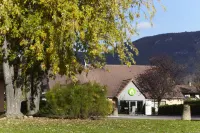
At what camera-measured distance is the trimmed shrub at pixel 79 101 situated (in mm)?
23641

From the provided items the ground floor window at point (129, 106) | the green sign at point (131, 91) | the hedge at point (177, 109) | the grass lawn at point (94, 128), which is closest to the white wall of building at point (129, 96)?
the green sign at point (131, 91)

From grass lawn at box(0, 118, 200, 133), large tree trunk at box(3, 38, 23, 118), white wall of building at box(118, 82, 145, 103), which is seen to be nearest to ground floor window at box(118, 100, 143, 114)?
white wall of building at box(118, 82, 145, 103)

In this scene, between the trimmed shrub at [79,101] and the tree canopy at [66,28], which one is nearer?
the tree canopy at [66,28]

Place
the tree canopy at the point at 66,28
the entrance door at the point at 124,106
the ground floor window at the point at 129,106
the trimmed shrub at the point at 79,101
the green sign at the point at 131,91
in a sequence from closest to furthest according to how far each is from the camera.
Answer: the tree canopy at the point at 66,28 < the trimmed shrub at the point at 79,101 < the green sign at the point at 131,91 < the ground floor window at the point at 129,106 < the entrance door at the point at 124,106

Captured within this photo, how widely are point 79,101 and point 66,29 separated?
6.36 meters

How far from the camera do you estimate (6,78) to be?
23109 millimetres

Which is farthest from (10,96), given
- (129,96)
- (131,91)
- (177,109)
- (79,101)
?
(129,96)

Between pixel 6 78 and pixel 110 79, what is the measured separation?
47277 millimetres

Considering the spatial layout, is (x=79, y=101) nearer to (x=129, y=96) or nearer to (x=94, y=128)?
(x=94, y=128)

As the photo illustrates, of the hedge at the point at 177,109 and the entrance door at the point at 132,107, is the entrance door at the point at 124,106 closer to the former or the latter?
the entrance door at the point at 132,107

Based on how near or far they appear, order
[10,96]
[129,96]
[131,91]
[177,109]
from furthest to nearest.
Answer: [129,96], [131,91], [177,109], [10,96]

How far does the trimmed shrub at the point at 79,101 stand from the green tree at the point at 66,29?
2.08 m

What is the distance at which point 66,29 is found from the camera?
1834 centimetres

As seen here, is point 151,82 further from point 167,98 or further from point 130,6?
point 130,6
